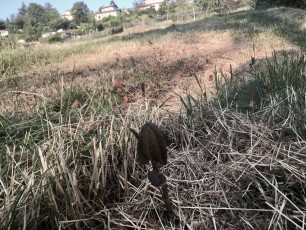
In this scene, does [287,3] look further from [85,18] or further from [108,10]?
[108,10]

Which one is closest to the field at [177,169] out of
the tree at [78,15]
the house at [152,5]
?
the tree at [78,15]

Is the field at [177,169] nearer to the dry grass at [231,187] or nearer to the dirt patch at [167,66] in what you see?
the dry grass at [231,187]

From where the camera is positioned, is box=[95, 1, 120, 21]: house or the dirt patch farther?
box=[95, 1, 120, 21]: house

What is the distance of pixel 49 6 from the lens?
435 ft

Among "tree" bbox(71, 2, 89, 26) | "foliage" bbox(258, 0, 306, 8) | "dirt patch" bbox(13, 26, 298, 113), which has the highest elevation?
"tree" bbox(71, 2, 89, 26)

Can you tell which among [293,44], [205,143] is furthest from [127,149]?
[293,44]

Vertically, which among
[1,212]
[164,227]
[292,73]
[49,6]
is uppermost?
[49,6]

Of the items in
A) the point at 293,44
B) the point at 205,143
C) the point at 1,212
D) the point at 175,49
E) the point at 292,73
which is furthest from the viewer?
the point at 175,49

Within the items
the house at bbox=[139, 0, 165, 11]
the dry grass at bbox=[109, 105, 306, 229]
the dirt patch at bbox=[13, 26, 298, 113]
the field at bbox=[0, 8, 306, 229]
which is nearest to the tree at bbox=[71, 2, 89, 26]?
the house at bbox=[139, 0, 165, 11]

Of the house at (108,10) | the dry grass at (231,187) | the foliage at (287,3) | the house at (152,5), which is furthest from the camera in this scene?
the house at (108,10)

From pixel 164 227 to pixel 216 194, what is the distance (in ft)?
0.72

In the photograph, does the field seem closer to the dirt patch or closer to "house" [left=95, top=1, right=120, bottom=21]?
the dirt patch

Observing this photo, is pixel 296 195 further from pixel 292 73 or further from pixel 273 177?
pixel 292 73

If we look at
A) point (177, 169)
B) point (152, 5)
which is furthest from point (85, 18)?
point (177, 169)
